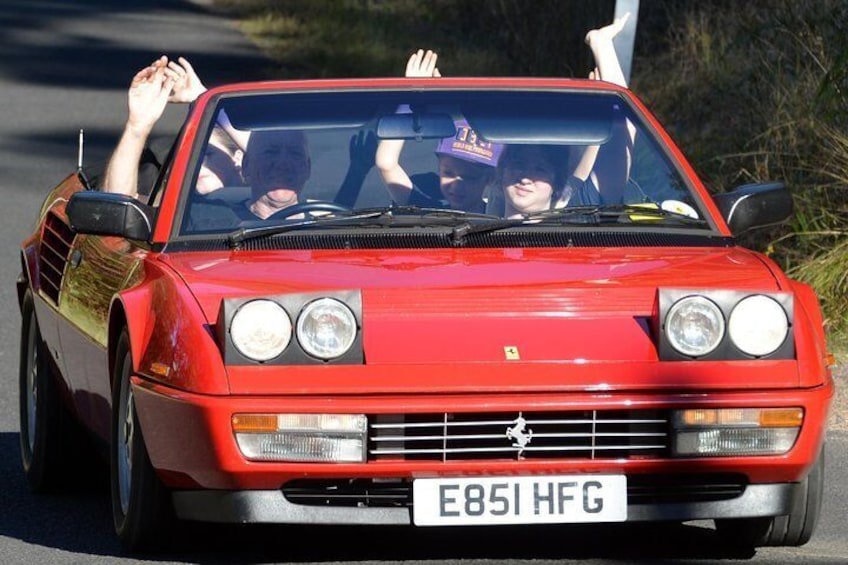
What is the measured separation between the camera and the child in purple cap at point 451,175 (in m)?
6.46

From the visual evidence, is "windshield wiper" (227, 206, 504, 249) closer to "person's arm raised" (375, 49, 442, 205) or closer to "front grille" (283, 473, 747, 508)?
"person's arm raised" (375, 49, 442, 205)

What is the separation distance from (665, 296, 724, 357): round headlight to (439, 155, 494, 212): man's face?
1203 mm

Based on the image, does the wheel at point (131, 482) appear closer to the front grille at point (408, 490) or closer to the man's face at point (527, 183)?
the front grille at point (408, 490)

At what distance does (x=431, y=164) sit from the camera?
6609 mm

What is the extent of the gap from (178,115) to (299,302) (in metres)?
15.5

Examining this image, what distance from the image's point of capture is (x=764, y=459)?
5438 mm

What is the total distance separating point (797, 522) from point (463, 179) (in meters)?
1.56

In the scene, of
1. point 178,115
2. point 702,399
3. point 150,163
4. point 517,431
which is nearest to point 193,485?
point 517,431

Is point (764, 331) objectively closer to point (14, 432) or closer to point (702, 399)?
point (702, 399)

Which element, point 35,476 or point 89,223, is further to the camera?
point 35,476

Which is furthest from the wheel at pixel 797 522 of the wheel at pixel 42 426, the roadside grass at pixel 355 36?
the roadside grass at pixel 355 36

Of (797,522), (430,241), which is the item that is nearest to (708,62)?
(430,241)

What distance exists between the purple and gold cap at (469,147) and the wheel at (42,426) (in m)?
1.73

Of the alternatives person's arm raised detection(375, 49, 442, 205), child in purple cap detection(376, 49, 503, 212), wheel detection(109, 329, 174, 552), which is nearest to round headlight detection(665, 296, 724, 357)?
child in purple cap detection(376, 49, 503, 212)
